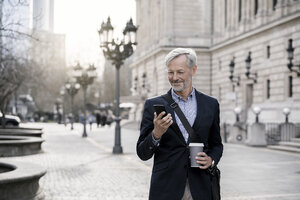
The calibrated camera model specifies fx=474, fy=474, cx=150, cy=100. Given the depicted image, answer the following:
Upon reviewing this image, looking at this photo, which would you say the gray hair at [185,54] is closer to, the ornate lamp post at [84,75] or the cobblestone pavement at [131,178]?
the cobblestone pavement at [131,178]

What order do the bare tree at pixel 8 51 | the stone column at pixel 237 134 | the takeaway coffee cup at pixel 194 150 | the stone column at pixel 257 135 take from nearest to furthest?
the takeaway coffee cup at pixel 194 150, the bare tree at pixel 8 51, the stone column at pixel 257 135, the stone column at pixel 237 134

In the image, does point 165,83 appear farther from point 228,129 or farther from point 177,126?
point 177,126

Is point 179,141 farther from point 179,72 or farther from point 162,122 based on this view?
point 179,72

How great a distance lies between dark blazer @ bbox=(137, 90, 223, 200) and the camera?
368 cm

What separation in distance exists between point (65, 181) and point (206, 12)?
47.0 meters

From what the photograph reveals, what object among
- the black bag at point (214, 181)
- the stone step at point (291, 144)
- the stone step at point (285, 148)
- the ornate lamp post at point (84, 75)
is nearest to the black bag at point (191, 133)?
the black bag at point (214, 181)

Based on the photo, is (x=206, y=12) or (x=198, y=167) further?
(x=206, y=12)

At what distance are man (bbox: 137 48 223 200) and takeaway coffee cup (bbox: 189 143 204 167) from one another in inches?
1.5

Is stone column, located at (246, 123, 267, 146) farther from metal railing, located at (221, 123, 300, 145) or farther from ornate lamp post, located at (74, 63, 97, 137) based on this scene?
ornate lamp post, located at (74, 63, 97, 137)

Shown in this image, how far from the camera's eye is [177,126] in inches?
147

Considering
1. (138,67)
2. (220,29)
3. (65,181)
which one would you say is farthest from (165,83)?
(65,181)

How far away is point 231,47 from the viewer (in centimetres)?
Result: 4669

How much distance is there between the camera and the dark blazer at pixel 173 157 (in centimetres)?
368

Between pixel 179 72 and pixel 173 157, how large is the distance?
680mm
